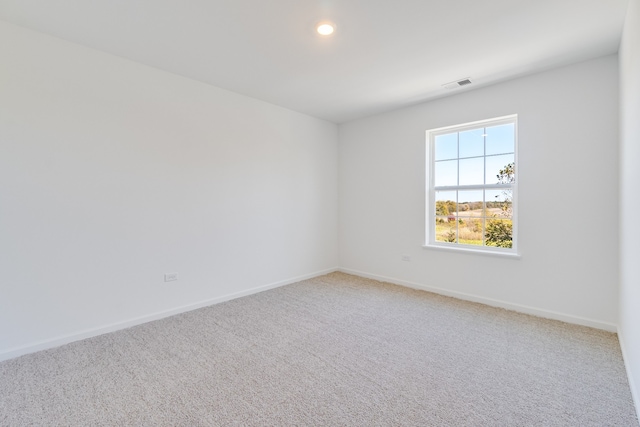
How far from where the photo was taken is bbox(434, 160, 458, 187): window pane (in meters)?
3.90

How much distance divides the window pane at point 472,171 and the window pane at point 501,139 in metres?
0.18

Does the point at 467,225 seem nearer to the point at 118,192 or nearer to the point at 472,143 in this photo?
the point at 472,143

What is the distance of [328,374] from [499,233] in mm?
2659

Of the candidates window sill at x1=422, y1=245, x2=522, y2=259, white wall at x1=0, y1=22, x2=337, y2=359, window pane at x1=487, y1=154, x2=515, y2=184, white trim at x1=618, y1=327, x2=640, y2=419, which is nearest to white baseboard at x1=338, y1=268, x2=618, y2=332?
white trim at x1=618, y1=327, x2=640, y2=419

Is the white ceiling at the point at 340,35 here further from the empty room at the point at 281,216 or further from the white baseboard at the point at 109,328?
the white baseboard at the point at 109,328

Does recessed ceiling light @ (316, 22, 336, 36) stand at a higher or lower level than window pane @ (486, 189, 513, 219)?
higher

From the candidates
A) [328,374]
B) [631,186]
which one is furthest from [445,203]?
[328,374]

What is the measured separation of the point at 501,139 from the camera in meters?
3.48

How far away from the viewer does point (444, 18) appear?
2.20 metres

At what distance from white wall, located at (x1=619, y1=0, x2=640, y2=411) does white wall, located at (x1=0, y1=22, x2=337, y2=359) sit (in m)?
3.53

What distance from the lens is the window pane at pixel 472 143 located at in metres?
3.66

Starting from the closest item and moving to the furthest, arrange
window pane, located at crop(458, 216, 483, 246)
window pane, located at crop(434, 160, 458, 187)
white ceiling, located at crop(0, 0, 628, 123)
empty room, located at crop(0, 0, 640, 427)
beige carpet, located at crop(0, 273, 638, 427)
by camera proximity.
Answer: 1. beige carpet, located at crop(0, 273, 638, 427)
2. empty room, located at crop(0, 0, 640, 427)
3. white ceiling, located at crop(0, 0, 628, 123)
4. window pane, located at crop(458, 216, 483, 246)
5. window pane, located at crop(434, 160, 458, 187)

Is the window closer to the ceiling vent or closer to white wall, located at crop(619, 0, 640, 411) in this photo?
the ceiling vent

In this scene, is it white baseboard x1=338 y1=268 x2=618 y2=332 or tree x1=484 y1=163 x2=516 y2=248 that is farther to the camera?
tree x1=484 y1=163 x2=516 y2=248
